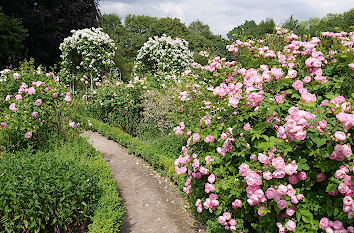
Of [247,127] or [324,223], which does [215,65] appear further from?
[324,223]

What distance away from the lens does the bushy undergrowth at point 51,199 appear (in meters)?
3.15

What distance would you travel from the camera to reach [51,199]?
10.6 ft

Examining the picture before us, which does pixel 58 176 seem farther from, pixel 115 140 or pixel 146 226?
pixel 115 140

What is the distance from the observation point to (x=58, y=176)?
3471 millimetres

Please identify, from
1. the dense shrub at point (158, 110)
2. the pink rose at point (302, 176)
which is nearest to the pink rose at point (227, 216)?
the pink rose at point (302, 176)

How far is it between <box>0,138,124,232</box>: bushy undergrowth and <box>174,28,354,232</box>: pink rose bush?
4.62ft

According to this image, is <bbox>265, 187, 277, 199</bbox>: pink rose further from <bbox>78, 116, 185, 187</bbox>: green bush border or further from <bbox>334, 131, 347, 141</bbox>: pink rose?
<bbox>78, 116, 185, 187</bbox>: green bush border

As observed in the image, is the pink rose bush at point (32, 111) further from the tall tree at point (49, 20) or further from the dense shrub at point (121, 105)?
the tall tree at point (49, 20)

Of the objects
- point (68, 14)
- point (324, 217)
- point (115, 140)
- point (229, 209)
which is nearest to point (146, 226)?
point (229, 209)

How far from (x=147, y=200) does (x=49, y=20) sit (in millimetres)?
14962

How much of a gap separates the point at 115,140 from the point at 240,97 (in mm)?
5891

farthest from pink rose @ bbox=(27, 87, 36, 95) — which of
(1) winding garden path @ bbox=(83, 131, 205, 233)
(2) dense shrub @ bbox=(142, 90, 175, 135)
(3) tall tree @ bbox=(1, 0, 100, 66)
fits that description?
(3) tall tree @ bbox=(1, 0, 100, 66)

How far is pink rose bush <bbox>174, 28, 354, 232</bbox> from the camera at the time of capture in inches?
81.9

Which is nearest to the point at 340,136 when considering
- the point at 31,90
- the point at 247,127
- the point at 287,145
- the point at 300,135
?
the point at 300,135
